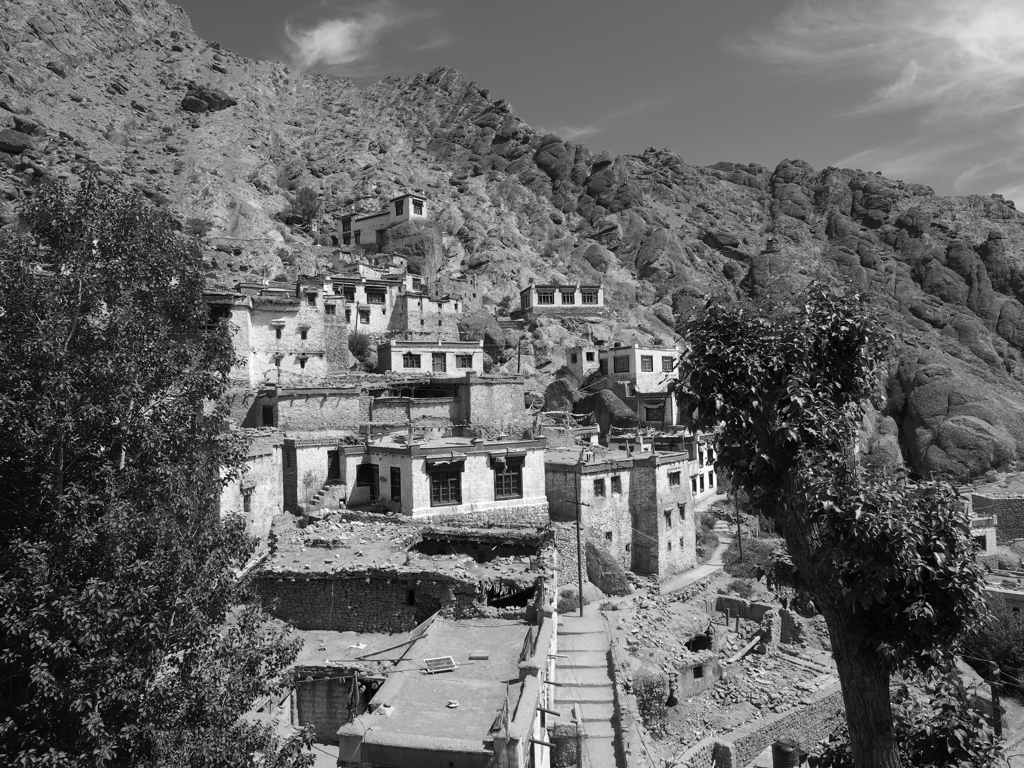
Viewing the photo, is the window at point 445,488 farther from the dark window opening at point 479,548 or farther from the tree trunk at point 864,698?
the tree trunk at point 864,698

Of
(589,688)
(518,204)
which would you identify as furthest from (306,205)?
(589,688)

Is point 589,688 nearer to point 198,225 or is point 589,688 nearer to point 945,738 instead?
point 945,738

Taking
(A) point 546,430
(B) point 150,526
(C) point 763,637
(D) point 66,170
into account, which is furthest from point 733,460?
(D) point 66,170

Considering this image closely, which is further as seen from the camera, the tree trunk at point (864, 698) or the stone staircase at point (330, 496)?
the stone staircase at point (330, 496)

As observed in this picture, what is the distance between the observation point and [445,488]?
29.2 meters

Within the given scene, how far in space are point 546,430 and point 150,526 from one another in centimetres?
3344

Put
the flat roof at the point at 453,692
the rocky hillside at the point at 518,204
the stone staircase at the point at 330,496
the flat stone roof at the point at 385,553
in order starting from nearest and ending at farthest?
the flat roof at the point at 453,692, the flat stone roof at the point at 385,553, the stone staircase at the point at 330,496, the rocky hillside at the point at 518,204

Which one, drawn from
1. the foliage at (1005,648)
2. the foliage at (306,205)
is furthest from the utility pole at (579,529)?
the foliage at (306,205)

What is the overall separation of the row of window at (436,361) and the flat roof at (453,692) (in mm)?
29382

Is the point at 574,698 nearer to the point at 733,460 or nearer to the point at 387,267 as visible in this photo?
the point at 733,460

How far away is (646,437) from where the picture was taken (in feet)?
150

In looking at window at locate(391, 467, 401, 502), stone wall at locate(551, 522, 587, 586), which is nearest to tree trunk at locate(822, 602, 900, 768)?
stone wall at locate(551, 522, 587, 586)

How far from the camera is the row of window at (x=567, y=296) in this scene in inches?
2726

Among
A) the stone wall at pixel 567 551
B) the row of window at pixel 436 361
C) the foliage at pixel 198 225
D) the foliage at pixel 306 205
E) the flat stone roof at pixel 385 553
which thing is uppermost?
the foliage at pixel 306 205
